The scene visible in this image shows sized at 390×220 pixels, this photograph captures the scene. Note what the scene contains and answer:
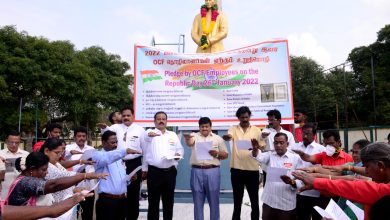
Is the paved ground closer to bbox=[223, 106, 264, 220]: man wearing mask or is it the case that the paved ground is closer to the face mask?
bbox=[223, 106, 264, 220]: man wearing mask

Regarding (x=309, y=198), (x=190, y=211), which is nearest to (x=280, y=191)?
(x=309, y=198)

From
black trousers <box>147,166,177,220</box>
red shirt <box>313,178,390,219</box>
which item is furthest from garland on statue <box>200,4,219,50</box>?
red shirt <box>313,178,390,219</box>

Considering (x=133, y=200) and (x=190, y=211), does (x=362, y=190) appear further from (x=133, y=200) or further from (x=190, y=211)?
(x=190, y=211)

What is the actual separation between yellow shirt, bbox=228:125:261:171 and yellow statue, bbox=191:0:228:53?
3.36 metres

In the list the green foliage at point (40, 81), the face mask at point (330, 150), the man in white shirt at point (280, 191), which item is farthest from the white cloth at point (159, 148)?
the green foliage at point (40, 81)

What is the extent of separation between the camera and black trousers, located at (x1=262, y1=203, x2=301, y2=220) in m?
4.68

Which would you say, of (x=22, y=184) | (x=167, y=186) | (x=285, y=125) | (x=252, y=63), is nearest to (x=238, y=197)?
(x=167, y=186)

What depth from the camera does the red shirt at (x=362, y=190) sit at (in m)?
2.37

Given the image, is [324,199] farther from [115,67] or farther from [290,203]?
[115,67]

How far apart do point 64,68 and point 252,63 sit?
18.8 meters

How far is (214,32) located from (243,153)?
3.94 m

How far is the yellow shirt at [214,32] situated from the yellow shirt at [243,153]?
3361 millimetres

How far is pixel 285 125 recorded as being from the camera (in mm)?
6965

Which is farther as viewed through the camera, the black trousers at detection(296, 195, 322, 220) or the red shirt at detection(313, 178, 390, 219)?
the black trousers at detection(296, 195, 322, 220)
